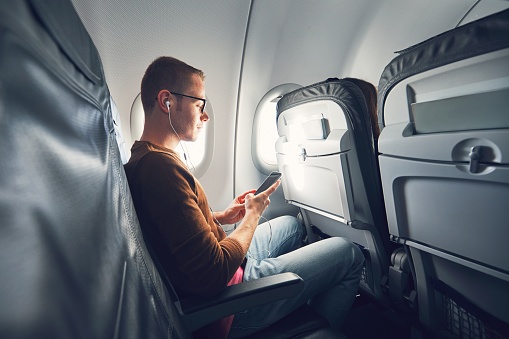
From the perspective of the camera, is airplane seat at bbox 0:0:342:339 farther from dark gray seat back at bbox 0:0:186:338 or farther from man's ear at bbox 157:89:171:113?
man's ear at bbox 157:89:171:113

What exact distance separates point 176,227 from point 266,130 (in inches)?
74.7

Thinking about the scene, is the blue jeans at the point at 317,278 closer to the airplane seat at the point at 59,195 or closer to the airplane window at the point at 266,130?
the airplane seat at the point at 59,195

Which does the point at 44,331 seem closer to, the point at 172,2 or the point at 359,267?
the point at 359,267

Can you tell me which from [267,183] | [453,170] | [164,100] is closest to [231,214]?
[267,183]

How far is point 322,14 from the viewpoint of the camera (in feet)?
9.04

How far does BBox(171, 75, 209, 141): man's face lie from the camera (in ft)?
4.88

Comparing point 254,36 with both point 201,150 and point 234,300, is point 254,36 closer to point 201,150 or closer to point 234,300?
point 201,150

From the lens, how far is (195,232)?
1.06m

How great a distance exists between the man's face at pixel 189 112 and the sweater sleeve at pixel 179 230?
0.42m

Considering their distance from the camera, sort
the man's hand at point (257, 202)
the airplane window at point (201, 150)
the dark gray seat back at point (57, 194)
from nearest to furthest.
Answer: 1. the dark gray seat back at point (57, 194)
2. the man's hand at point (257, 202)
3. the airplane window at point (201, 150)

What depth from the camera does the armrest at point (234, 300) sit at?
1.01 m

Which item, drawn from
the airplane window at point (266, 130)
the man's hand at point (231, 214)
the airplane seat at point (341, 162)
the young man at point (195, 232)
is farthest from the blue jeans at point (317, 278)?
the airplane window at point (266, 130)

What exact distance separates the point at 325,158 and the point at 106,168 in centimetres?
115

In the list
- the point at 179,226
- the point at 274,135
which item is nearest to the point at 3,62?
the point at 179,226
